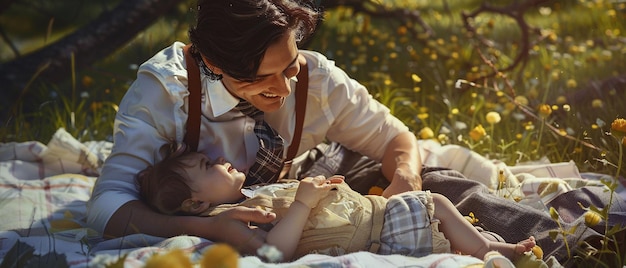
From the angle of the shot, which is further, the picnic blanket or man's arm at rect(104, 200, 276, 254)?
man's arm at rect(104, 200, 276, 254)

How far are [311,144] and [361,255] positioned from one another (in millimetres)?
1009

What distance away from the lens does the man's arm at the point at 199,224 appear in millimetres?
2414

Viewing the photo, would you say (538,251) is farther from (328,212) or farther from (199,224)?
(199,224)

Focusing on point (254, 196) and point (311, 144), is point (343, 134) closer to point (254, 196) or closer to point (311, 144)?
point (311, 144)

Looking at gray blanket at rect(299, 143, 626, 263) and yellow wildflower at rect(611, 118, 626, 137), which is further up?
yellow wildflower at rect(611, 118, 626, 137)

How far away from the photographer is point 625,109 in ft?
11.5

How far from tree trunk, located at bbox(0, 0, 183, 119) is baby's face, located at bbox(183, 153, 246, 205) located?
1920 millimetres

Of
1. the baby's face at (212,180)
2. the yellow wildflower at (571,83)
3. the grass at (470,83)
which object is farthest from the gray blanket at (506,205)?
the yellow wildflower at (571,83)

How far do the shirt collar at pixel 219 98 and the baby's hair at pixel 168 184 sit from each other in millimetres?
216

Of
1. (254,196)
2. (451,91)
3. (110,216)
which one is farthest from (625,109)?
(110,216)

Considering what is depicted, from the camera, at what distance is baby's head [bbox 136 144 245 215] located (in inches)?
101

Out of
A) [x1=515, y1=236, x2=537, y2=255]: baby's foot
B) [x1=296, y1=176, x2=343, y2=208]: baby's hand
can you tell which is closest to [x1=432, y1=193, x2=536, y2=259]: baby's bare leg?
[x1=515, y1=236, x2=537, y2=255]: baby's foot

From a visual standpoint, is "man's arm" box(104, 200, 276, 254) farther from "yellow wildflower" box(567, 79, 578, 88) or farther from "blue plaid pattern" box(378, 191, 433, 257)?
"yellow wildflower" box(567, 79, 578, 88)

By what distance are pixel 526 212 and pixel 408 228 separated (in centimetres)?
43
